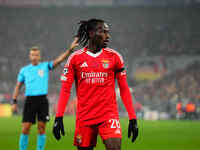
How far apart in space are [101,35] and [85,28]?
0.29 meters

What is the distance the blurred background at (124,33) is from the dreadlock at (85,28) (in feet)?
93.5

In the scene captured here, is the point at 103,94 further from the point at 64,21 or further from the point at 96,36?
the point at 64,21

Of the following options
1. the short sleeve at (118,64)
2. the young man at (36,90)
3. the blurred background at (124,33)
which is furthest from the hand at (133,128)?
the blurred background at (124,33)

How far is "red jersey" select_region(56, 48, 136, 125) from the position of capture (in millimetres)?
4973

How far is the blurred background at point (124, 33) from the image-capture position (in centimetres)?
Answer: 3688

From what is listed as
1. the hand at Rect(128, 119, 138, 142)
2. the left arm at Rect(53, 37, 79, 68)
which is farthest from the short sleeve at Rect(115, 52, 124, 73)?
the left arm at Rect(53, 37, 79, 68)

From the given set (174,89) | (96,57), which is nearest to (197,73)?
(174,89)

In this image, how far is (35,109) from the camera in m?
9.04

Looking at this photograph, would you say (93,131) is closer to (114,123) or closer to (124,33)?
(114,123)

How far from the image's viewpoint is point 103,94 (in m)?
5.00

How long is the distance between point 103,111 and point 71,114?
82.8 ft

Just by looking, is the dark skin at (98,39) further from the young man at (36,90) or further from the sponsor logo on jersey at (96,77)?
the young man at (36,90)

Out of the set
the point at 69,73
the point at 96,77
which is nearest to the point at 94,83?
the point at 96,77

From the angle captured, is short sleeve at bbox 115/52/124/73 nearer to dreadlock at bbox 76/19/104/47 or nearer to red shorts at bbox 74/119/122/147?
dreadlock at bbox 76/19/104/47
